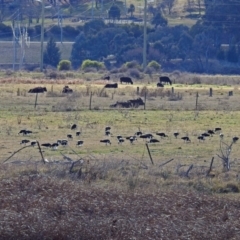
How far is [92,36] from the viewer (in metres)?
121

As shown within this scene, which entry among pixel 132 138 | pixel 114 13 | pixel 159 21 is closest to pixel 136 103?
pixel 132 138

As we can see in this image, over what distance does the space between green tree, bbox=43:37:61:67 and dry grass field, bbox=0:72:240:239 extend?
72375 millimetres

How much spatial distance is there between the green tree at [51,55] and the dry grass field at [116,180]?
237 feet

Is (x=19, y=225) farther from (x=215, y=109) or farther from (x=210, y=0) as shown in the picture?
(x=210, y=0)

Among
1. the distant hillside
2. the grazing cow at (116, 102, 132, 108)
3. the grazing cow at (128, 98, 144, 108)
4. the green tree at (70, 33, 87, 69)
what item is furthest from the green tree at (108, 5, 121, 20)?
the grazing cow at (116, 102, 132, 108)

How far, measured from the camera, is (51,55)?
4599 inches

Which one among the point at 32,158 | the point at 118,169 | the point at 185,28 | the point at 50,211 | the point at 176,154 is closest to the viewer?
the point at 50,211

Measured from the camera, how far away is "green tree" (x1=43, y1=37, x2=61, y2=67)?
382ft

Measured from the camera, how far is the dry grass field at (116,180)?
17.2 metres

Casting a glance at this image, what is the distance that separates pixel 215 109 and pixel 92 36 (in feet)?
244

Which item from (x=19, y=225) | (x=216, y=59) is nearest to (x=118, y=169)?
(x=19, y=225)

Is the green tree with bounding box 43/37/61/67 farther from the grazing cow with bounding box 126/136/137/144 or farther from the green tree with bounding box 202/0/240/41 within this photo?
the grazing cow with bounding box 126/136/137/144

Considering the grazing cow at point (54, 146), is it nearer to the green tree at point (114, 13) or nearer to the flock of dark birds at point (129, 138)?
the flock of dark birds at point (129, 138)

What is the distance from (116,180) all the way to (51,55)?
94.5 metres
